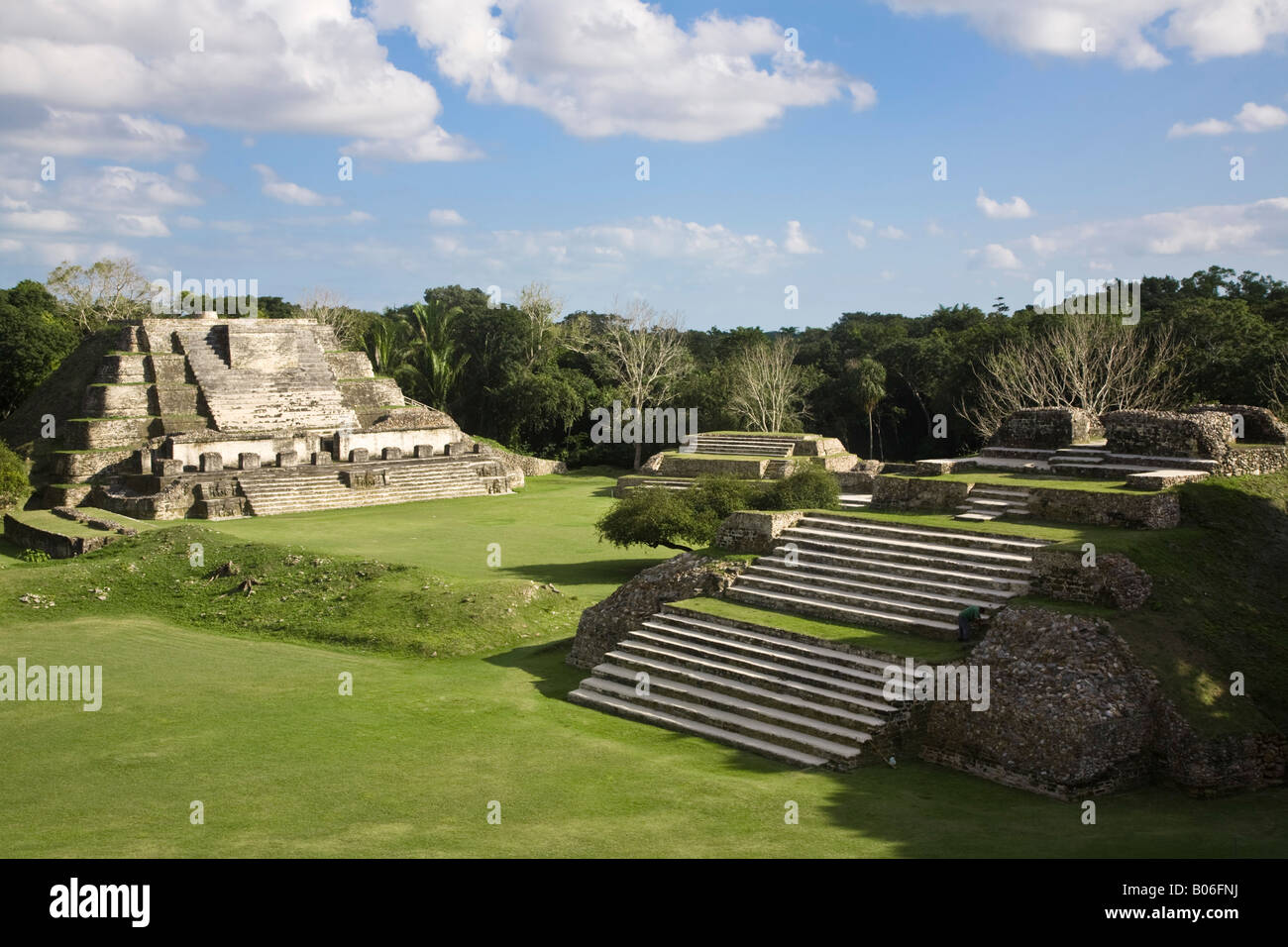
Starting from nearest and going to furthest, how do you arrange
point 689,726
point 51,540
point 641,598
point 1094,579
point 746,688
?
point 1094,579
point 689,726
point 746,688
point 641,598
point 51,540

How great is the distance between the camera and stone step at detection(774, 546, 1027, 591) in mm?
12352

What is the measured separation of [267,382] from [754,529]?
26.1 m

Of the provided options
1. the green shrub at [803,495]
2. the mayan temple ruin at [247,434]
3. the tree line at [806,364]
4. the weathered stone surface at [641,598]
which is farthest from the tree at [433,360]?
the weathered stone surface at [641,598]

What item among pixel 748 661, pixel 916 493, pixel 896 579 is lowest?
pixel 748 661

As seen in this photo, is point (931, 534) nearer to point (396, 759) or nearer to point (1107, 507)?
point (1107, 507)

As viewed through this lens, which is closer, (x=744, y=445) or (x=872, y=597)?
(x=872, y=597)

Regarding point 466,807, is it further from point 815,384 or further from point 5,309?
point 5,309

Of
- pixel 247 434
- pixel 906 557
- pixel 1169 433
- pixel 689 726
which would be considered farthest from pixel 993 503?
pixel 247 434

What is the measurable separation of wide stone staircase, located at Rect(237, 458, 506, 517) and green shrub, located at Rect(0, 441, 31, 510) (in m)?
5.28

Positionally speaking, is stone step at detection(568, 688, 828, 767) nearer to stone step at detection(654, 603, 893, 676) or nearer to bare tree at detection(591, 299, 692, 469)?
stone step at detection(654, 603, 893, 676)

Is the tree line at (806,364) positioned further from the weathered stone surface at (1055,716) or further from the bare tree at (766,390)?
the weathered stone surface at (1055,716)

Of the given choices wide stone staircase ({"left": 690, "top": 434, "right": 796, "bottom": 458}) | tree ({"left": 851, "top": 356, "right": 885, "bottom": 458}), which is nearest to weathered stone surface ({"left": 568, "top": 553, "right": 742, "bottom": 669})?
wide stone staircase ({"left": 690, "top": 434, "right": 796, "bottom": 458})

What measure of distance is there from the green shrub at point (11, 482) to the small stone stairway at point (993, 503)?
23937 millimetres

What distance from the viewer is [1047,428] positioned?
18266 mm
